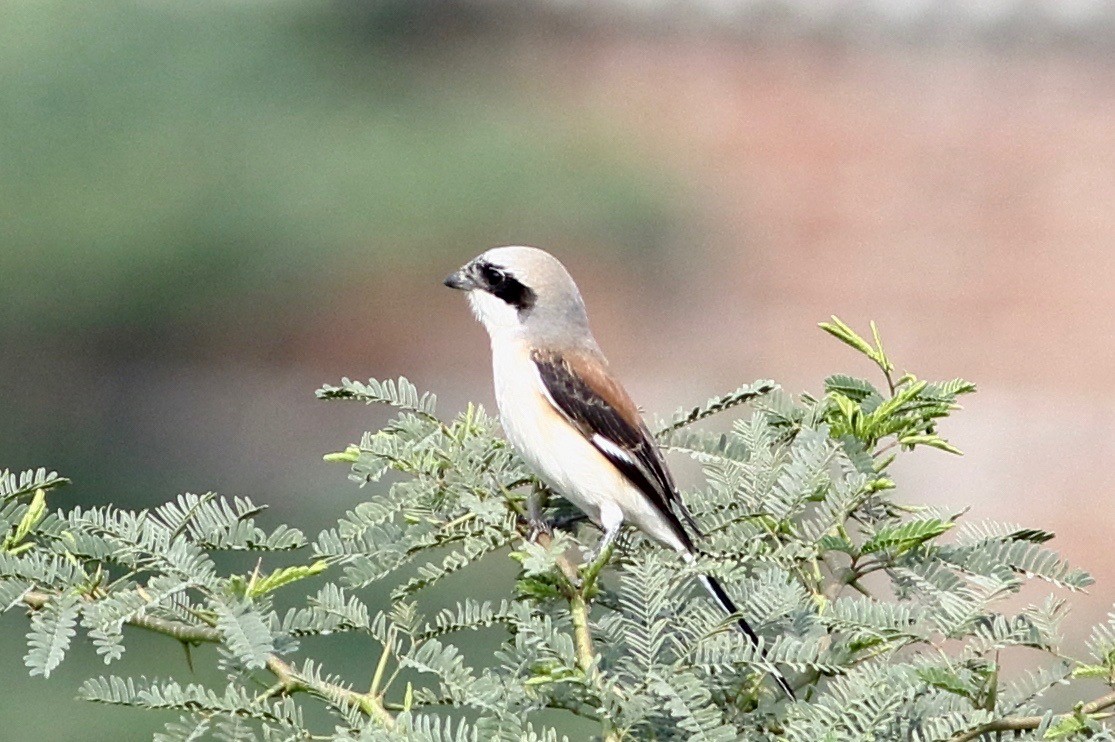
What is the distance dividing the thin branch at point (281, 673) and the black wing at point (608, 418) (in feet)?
2.46

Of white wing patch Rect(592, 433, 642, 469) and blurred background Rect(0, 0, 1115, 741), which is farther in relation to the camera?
blurred background Rect(0, 0, 1115, 741)

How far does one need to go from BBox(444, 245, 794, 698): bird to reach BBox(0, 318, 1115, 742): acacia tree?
20 cm

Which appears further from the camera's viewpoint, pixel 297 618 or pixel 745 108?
pixel 745 108

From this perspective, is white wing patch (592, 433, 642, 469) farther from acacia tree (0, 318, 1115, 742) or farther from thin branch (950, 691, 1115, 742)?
thin branch (950, 691, 1115, 742)


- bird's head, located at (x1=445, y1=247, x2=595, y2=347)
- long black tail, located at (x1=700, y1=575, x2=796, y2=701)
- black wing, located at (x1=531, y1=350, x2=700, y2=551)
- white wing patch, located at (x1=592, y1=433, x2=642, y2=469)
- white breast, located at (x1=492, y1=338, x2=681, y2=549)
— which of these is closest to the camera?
long black tail, located at (x1=700, y1=575, x2=796, y2=701)

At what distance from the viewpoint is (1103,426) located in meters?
7.59

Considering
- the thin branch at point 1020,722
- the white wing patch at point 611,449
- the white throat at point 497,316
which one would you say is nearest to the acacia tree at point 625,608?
the thin branch at point 1020,722

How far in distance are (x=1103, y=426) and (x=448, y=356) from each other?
3.77 meters

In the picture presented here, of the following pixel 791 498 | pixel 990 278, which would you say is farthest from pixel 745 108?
pixel 791 498

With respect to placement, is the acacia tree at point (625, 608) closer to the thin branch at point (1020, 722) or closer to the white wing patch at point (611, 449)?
the thin branch at point (1020, 722)

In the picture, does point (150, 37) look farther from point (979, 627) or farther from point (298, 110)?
point (979, 627)

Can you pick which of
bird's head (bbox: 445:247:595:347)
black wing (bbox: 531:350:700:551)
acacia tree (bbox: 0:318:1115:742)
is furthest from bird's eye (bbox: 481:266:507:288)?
acacia tree (bbox: 0:318:1115:742)

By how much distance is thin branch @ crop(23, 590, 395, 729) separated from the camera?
113cm

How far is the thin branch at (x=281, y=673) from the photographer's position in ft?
3.71
